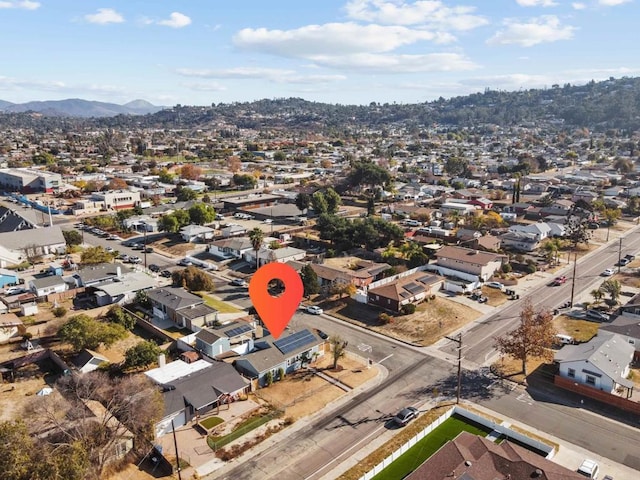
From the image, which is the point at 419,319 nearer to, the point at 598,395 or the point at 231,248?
the point at 598,395

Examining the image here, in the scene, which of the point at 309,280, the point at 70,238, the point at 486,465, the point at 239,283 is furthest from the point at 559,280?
the point at 70,238

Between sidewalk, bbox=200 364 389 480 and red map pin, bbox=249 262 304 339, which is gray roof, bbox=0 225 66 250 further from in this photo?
sidewalk, bbox=200 364 389 480

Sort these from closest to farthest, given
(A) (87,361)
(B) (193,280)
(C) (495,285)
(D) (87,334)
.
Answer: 1. (A) (87,361)
2. (D) (87,334)
3. (B) (193,280)
4. (C) (495,285)

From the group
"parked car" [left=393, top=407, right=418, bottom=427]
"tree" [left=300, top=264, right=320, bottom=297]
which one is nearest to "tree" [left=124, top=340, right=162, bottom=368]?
"parked car" [left=393, top=407, right=418, bottom=427]

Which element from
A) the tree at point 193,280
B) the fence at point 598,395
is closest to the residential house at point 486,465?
the fence at point 598,395

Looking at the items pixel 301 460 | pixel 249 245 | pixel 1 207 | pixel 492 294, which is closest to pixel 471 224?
pixel 492 294

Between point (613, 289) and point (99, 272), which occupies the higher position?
point (99, 272)

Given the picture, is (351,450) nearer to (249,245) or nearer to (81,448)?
(81,448)
